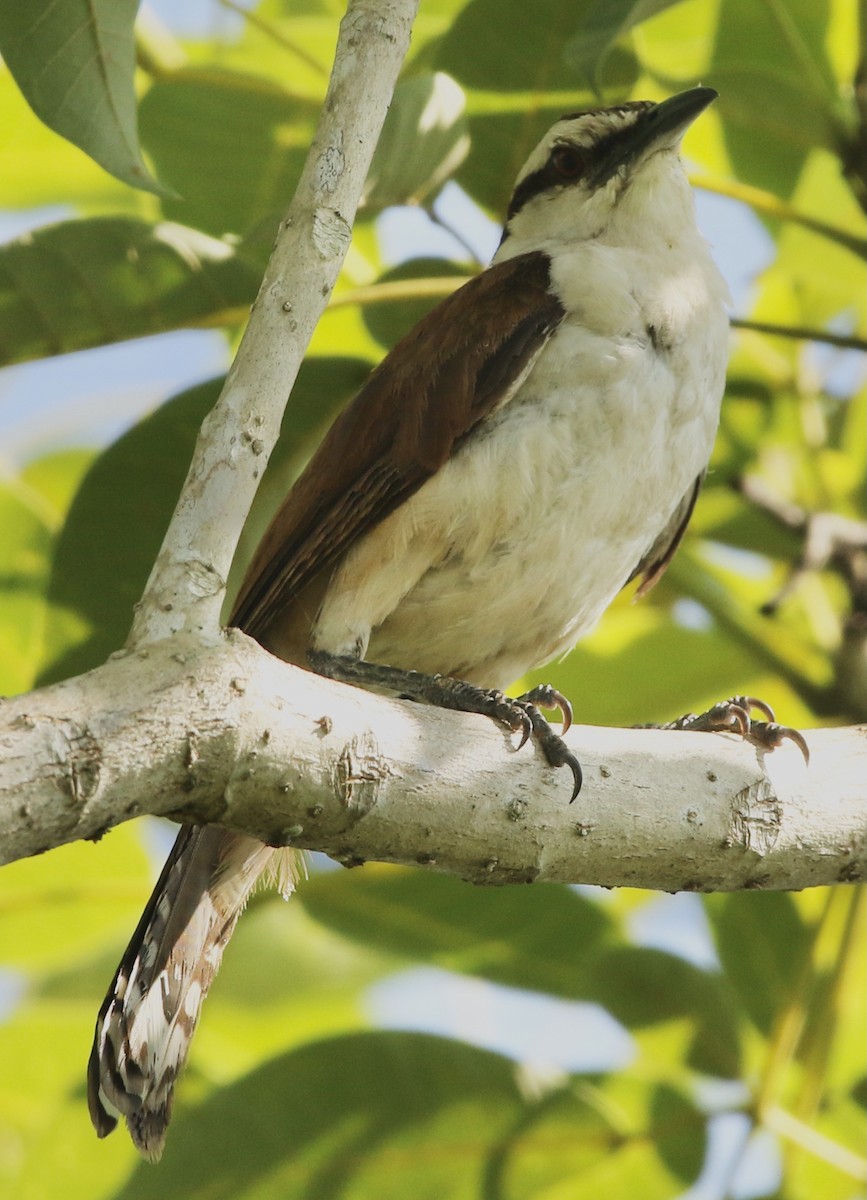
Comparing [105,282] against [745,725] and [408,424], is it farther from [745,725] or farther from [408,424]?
[745,725]

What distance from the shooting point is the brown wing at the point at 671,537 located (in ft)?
12.0

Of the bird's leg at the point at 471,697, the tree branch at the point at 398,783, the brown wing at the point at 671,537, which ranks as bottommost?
the tree branch at the point at 398,783

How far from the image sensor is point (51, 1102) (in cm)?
386

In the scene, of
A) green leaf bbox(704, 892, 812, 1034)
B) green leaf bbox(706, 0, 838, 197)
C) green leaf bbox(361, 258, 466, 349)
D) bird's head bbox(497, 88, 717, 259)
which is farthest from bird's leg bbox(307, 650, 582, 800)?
green leaf bbox(706, 0, 838, 197)

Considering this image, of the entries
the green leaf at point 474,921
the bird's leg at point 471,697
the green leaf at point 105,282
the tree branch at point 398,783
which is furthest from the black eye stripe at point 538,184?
the tree branch at point 398,783

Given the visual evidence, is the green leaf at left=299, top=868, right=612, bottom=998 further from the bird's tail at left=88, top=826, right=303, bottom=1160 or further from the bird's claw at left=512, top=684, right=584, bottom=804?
the bird's claw at left=512, top=684, right=584, bottom=804

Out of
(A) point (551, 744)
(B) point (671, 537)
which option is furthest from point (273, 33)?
(A) point (551, 744)

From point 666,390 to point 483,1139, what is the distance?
161 cm

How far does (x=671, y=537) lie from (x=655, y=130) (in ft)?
3.08

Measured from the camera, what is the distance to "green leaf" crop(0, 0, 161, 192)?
2436 millimetres

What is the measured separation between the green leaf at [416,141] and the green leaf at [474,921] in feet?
4.95

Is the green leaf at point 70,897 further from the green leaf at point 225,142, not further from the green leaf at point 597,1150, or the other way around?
the green leaf at point 225,142

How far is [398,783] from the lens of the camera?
7.02 feet

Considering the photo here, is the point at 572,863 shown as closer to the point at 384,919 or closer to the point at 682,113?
the point at 384,919
